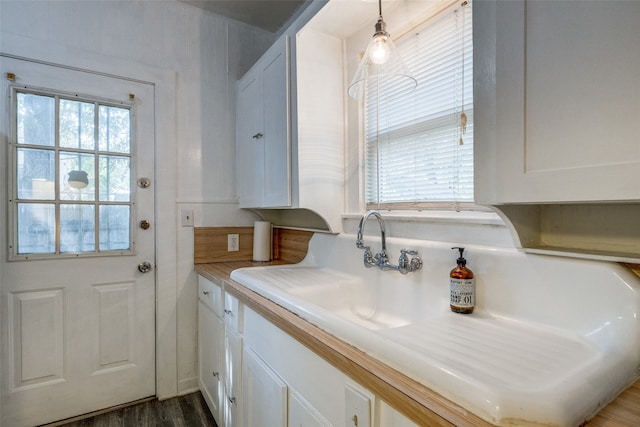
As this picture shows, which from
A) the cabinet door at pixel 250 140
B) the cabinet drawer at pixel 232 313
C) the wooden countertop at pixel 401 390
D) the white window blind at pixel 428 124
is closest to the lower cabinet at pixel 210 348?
the cabinet drawer at pixel 232 313

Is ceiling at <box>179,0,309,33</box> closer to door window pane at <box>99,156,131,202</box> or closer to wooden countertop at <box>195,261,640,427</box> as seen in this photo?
door window pane at <box>99,156,131,202</box>

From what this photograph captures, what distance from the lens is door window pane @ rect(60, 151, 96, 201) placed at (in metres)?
1.81

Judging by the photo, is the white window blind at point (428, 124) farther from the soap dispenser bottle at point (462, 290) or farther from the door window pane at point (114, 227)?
the door window pane at point (114, 227)

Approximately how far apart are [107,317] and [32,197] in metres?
0.78

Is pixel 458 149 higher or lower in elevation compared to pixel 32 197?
higher

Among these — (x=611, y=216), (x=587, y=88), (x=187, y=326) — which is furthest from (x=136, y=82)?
(x=611, y=216)

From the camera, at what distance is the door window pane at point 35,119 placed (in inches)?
67.9

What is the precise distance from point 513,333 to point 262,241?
5.41 feet

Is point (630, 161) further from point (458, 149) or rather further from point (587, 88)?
point (458, 149)

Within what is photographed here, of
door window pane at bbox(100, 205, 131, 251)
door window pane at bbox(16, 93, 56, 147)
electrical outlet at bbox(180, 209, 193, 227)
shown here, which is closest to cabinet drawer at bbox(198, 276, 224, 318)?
electrical outlet at bbox(180, 209, 193, 227)

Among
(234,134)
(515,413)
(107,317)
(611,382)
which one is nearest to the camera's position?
(515,413)

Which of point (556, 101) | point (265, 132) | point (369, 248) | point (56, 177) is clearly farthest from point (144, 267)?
point (556, 101)

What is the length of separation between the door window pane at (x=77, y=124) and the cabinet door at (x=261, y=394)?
1523 millimetres

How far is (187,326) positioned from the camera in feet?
7.06
